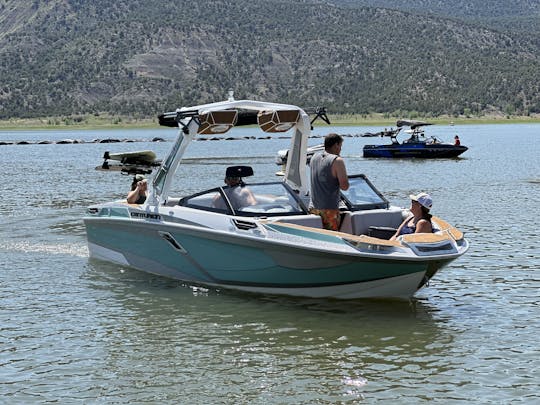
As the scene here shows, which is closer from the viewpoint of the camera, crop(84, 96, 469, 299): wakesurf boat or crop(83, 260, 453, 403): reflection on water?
crop(83, 260, 453, 403): reflection on water

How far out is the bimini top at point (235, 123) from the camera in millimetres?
14109

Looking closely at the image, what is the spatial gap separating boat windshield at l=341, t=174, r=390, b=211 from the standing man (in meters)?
0.71

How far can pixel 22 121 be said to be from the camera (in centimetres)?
19738

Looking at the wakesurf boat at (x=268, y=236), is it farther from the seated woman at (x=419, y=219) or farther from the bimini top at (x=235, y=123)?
the seated woman at (x=419, y=219)

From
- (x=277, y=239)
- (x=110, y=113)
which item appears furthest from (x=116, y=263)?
(x=110, y=113)

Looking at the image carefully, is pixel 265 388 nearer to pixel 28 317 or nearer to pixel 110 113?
pixel 28 317

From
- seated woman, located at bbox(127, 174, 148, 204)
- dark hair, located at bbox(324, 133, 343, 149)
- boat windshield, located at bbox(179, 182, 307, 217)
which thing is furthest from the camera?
seated woman, located at bbox(127, 174, 148, 204)

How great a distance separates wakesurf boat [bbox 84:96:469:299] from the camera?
12328 mm

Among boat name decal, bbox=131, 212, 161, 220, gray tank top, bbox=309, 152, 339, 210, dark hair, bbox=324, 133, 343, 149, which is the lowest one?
boat name decal, bbox=131, 212, 161, 220

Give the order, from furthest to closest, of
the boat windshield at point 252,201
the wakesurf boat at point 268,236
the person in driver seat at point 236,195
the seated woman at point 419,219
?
the person in driver seat at point 236,195, the boat windshield at point 252,201, the seated woman at point 419,219, the wakesurf boat at point 268,236

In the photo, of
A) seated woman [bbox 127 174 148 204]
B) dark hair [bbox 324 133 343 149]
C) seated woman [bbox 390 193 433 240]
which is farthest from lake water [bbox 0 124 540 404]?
dark hair [bbox 324 133 343 149]

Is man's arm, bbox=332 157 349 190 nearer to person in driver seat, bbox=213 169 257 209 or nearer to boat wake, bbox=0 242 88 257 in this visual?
person in driver seat, bbox=213 169 257 209

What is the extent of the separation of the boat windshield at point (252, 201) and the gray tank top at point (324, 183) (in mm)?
324

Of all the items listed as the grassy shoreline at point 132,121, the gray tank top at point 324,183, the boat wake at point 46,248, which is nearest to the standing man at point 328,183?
the gray tank top at point 324,183
